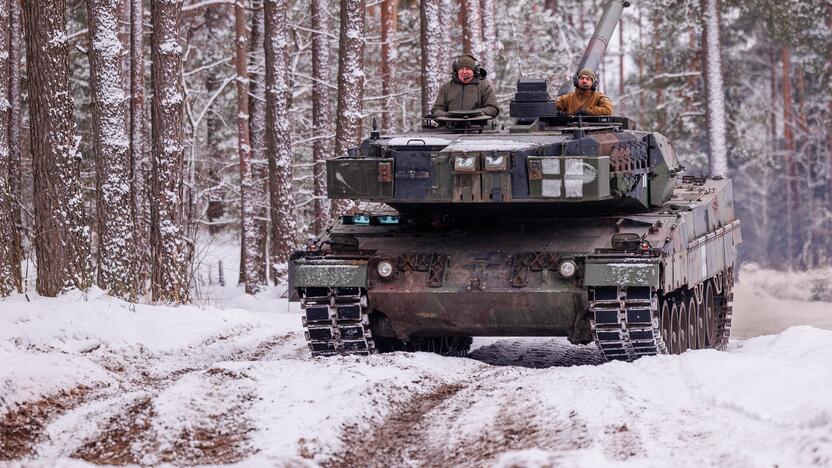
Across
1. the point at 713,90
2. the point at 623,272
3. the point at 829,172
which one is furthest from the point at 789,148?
the point at 623,272

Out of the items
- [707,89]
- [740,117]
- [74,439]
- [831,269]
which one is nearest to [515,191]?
[74,439]

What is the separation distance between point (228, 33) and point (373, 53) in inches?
234

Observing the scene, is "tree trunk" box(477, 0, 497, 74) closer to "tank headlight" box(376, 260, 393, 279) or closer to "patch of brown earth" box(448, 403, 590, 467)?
"tank headlight" box(376, 260, 393, 279)

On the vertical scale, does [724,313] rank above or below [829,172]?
below

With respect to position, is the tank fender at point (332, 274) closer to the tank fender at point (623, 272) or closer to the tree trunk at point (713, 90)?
the tank fender at point (623, 272)

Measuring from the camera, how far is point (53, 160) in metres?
16.9

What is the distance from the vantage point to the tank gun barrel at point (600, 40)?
1722 centimetres

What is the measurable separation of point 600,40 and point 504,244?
18.4 ft

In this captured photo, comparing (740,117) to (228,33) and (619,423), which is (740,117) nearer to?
(228,33)

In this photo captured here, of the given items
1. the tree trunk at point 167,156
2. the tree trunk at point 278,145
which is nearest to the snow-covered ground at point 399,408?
the tree trunk at point 167,156

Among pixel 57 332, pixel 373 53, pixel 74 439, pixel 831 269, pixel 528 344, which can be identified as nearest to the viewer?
pixel 74 439

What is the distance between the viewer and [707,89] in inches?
1252

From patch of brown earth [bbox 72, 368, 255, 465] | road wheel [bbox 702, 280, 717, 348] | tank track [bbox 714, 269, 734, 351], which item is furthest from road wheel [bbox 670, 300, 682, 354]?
patch of brown earth [bbox 72, 368, 255, 465]

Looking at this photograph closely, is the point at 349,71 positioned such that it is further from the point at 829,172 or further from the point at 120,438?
the point at 829,172
